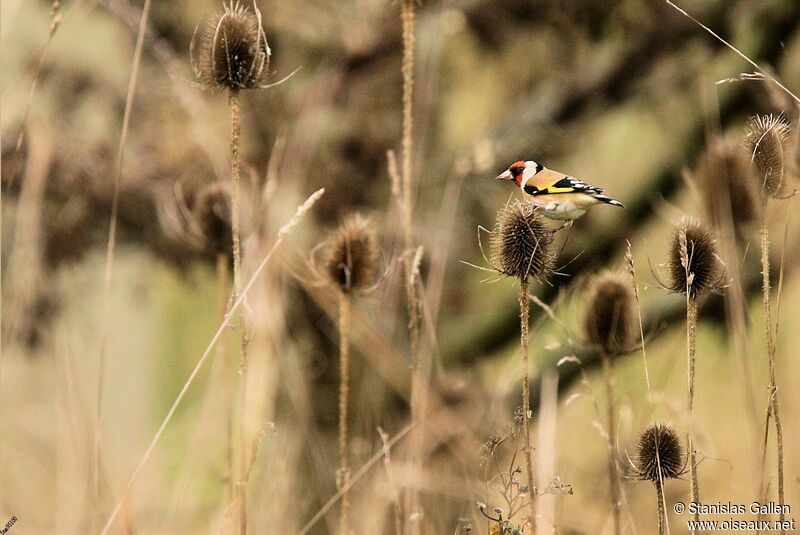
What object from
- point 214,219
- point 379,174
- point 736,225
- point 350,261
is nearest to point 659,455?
point 350,261

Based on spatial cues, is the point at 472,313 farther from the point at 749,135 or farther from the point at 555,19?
the point at 749,135

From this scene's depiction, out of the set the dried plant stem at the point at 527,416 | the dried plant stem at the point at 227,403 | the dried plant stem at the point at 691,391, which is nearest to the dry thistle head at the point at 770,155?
the dried plant stem at the point at 691,391

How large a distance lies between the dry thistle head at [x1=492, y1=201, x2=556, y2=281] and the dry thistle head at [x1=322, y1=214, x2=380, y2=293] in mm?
424

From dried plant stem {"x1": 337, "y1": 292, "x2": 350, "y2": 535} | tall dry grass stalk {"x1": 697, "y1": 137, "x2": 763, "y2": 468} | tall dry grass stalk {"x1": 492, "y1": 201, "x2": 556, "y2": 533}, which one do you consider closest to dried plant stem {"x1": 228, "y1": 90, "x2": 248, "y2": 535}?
dried plant stem {"x1": 337, "y1": 292, "x2": 350, "y2": 535}

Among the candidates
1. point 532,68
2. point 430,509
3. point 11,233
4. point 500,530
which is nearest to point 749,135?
point 500,530

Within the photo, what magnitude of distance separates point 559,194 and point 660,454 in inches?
20.5

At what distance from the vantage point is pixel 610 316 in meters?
2.02

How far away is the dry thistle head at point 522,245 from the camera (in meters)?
1.57

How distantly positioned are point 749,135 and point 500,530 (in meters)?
0.83

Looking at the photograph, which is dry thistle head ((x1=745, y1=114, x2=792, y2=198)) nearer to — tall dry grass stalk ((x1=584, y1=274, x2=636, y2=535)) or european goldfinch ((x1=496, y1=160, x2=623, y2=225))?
european goldfinch ((x1=496, y1=160, x2=623, y2=225))

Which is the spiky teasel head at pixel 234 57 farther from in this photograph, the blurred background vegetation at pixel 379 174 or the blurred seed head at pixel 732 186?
the blurred background vegetation at pixel 379 174

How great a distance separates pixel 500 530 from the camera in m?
1.48

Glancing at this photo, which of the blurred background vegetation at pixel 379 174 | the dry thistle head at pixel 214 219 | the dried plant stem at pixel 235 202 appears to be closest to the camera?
the dried plant stem at pixel 235 202

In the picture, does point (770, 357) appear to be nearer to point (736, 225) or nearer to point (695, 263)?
point (695, 263)
